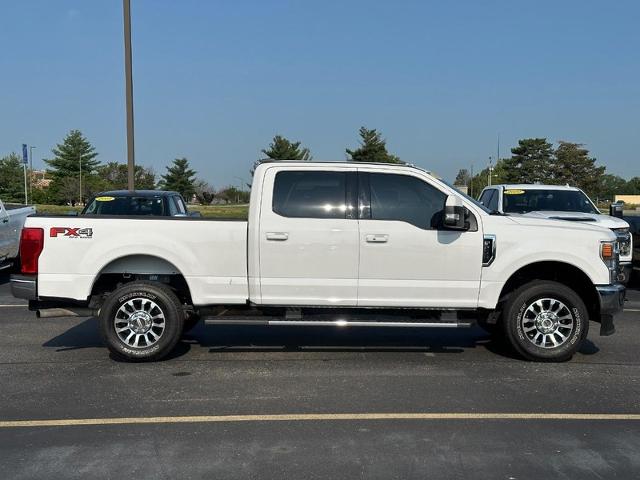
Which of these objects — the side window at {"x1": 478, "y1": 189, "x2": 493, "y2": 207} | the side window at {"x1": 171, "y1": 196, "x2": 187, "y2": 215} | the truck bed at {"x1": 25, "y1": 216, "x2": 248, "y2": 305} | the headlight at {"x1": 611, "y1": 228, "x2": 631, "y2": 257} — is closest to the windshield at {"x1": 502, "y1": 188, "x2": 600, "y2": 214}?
the side window at {"x1": 478, "y1": 189, "x2": 493, "y2": 207}

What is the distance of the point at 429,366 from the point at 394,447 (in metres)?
2.28

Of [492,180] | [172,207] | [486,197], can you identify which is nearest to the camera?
[172,207]

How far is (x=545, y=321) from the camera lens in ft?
21.7

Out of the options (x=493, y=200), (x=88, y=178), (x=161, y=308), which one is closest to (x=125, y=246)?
(x=161, y=308)

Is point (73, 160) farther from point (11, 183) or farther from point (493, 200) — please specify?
point (493, 200)

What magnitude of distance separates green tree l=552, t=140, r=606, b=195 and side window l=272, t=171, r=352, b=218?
2000 inches

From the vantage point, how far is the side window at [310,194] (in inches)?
259

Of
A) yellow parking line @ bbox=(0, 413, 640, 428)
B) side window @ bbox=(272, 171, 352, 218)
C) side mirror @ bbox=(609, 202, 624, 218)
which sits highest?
side window @ bbox=(272, 171, 352, 218)

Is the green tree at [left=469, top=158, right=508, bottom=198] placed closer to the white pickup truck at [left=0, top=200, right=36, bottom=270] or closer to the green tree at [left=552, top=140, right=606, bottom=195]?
the green tree at [left=552, top=140, right=606, bottom=195]

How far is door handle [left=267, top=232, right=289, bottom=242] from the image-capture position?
645 cm

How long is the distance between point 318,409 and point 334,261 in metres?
1.73

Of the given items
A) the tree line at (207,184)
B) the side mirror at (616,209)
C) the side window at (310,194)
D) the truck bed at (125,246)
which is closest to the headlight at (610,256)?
the side window at (310,194)

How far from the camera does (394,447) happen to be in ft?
14.4

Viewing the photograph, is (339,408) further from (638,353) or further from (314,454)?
(638,353)
